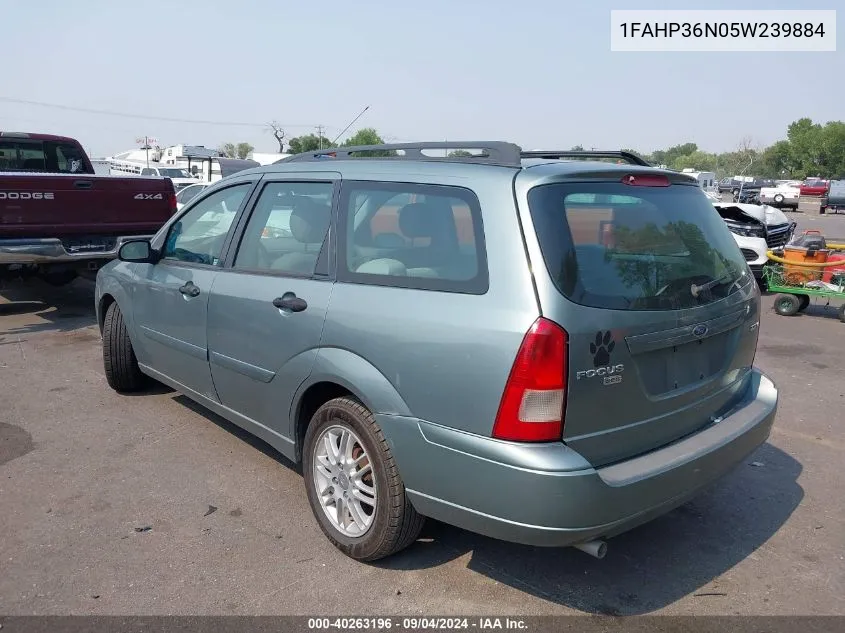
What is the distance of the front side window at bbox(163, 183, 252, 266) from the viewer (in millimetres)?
4168

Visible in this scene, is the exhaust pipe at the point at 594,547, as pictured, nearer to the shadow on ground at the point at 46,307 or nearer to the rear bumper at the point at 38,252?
the rear bumper at the point at 38,252

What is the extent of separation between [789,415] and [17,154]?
1030 cm

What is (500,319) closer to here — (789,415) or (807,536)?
(807,536)

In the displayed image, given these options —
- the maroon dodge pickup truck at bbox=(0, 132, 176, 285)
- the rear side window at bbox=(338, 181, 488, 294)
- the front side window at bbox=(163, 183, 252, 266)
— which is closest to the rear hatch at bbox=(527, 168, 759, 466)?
the rear side window at bbox=(338, 181, 488, 294)

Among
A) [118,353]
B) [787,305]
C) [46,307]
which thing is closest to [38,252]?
[46,307]

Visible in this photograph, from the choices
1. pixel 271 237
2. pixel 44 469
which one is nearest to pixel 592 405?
pixel 271 237

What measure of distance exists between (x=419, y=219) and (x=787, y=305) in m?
8.07

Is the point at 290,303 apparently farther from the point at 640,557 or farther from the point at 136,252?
the point at 640,557

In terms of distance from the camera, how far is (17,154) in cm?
1009

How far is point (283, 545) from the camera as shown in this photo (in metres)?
3.36

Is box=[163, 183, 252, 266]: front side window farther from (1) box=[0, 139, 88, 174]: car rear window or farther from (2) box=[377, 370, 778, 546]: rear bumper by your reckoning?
(1) box=[0, 139, 88, 174]: car rear window

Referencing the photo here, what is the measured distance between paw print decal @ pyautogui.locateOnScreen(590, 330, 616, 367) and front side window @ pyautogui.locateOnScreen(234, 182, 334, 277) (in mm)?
1467

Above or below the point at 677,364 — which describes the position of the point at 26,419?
below

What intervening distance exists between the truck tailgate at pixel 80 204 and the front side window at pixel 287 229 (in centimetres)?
460
